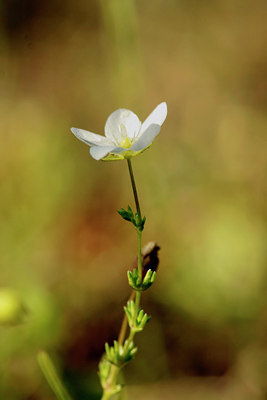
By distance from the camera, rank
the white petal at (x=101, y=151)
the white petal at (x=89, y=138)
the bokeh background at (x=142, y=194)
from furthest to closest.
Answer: the bokeh background at (x=142, y=194) < the white petal at (x=89, y=138) < the white petal at (x=101, y=151)

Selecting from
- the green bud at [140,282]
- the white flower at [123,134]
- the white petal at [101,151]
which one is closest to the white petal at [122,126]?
the white flower at [123,134]

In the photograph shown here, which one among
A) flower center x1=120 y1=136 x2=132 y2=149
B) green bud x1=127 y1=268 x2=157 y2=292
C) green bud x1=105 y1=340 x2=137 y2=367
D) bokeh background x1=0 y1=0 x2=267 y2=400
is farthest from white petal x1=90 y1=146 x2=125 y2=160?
bokeh background x1=0 y1=0 x2=267 y2=400

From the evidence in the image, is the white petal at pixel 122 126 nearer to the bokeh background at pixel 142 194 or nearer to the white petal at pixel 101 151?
the white petal at pixel 101 151

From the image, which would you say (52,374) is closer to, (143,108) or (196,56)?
(143,108)

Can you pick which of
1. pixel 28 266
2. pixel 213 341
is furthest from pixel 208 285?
pixel 28 266

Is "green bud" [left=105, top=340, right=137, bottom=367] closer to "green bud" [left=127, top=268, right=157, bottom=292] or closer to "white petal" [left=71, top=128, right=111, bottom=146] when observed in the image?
"green bud" [left=127, top=268, right=157, bottom=292]
